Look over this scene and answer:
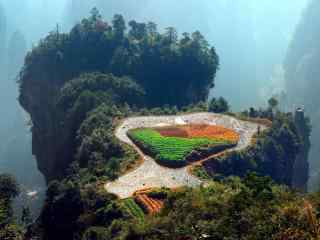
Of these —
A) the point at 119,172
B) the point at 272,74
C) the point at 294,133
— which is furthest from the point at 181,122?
the point at 272,74

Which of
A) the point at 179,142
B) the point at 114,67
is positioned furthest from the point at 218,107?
the point at 114,67

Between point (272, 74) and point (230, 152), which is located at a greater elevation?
point (272, 74)

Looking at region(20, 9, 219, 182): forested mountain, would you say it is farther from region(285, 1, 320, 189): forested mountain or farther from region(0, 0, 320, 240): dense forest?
region(285, 1, 320, 189): forested mountain

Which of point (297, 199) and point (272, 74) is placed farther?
point (272, 74)

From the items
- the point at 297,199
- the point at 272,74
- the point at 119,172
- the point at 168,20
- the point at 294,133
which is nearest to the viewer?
the point at 297,199

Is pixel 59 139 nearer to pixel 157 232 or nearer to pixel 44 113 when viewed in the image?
pixel 44 113

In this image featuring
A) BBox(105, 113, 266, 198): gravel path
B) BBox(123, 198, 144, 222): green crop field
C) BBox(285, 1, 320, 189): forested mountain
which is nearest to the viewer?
BBox(123, 198, 144, 222): green crop field

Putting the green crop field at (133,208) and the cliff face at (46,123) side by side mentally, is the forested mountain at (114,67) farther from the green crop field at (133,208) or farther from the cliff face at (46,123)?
the green crop field at (133,208)

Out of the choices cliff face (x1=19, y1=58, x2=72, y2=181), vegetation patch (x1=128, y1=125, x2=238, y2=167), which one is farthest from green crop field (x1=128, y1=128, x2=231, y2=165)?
cliff face (x1=19, y1=58, x2=72, y2=181)
